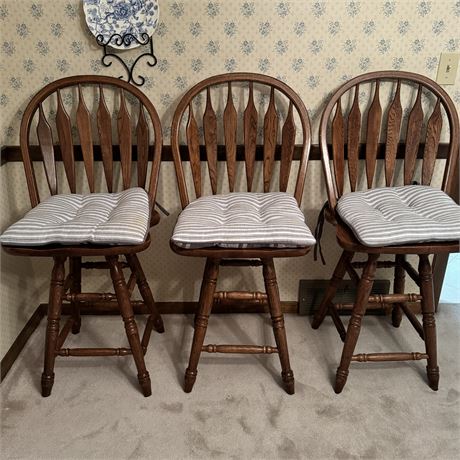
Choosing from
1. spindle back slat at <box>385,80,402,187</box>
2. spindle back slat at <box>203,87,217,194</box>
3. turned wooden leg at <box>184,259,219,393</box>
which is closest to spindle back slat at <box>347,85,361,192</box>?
spindle back slat at <box>385,80,402,187</box>

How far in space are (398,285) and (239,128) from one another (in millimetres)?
858

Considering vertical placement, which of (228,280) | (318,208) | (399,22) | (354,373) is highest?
(399,22)

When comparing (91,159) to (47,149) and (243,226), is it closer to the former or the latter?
(47,149)

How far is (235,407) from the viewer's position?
1482 millimetres

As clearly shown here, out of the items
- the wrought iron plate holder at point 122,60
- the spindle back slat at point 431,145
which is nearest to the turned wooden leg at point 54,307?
the wrought iron plate holder at point 122,60

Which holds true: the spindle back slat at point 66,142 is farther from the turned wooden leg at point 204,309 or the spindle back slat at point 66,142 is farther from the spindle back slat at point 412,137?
the spindle back slat at point 412,137

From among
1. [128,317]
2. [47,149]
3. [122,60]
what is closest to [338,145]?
[122,60]

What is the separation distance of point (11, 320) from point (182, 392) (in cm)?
70

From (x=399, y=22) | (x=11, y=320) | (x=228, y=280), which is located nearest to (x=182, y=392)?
(x=228, y=280)

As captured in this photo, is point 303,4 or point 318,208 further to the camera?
point 318,208

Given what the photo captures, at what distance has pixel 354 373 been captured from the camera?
1.62 m

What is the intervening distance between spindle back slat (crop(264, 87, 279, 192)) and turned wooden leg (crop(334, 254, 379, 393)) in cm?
47

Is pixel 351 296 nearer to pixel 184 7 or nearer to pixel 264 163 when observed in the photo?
pixel 264 163

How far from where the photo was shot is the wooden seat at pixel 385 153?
148 cm
